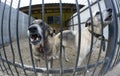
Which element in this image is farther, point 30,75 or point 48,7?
point 48,7

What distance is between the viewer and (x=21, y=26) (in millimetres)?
5816

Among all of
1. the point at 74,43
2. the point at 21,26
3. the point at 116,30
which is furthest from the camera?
the point at 21,26

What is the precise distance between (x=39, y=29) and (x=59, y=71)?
9.6 inches

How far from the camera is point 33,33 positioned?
982 mm

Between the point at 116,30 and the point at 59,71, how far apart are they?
0.78 ft

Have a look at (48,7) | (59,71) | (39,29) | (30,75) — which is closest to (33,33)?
(39,29)

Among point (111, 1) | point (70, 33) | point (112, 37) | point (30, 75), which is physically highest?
point (111, 1)

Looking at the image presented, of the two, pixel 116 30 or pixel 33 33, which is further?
pixel 33 33

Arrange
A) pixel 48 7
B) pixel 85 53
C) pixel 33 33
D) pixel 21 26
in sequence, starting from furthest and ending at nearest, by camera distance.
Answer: pixel 21 26, pixel 48 7, pixel 85 53, pixel 33 33

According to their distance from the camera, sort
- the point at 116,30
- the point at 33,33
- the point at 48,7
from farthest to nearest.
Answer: the point at 48,7
the point at 33,33
the point at 116,30

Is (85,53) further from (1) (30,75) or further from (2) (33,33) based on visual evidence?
(2) (33,33)

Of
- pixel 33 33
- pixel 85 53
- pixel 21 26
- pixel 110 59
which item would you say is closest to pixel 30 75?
pixel 85 53

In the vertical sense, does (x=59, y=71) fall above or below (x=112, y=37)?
below

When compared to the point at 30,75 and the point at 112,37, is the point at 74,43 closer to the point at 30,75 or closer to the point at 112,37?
the point at 30,75
